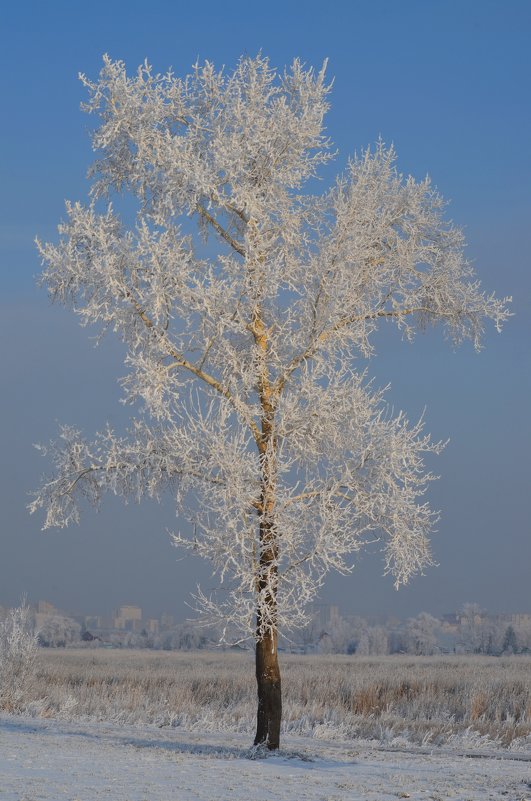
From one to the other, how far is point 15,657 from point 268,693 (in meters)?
11.9

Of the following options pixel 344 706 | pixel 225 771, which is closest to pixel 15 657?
pixel 344 706

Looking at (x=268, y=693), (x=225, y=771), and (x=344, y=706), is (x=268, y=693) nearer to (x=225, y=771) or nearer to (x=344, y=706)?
(x=225, y=771)

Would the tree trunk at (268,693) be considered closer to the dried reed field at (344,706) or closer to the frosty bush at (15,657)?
the dried reed field at (344,706)

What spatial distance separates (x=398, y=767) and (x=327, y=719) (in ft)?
28.2

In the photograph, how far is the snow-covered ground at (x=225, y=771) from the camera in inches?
376

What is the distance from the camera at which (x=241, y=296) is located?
13742 millimetres

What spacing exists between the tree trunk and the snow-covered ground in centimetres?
36

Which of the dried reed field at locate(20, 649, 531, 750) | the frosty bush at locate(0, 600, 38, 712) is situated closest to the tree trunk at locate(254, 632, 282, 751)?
the dried reed field at locate(20, 649, 531, 750)

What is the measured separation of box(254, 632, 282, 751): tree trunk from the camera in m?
13.5

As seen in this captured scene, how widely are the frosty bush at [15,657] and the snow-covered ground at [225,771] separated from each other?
6051mm

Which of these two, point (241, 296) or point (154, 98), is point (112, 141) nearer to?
Result: point (154, 98)

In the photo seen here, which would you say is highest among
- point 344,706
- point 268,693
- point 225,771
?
point 344,706

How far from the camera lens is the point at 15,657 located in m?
23.4

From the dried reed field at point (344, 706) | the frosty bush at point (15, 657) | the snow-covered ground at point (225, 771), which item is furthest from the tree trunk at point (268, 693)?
the frosty bush at point (15, 657)
